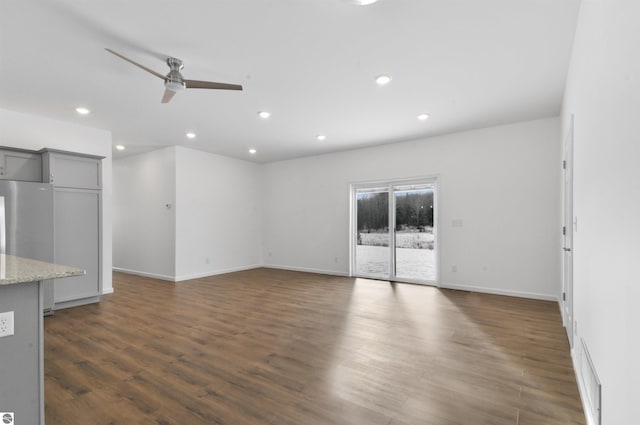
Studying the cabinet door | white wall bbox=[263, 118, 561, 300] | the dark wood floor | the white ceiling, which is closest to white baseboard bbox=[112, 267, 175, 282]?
the dark wood floor

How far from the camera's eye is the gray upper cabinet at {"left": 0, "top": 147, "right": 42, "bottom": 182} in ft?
12.9

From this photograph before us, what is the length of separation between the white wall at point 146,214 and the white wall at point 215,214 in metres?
0.21

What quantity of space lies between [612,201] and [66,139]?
6424 mm

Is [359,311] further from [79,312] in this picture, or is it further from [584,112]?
[79,312]

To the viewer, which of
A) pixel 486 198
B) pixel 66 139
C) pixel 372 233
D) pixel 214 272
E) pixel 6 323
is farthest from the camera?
pixel 214 272

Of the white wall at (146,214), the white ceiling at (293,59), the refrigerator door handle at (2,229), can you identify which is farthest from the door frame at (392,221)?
the refrigerator door handle at (2,229)

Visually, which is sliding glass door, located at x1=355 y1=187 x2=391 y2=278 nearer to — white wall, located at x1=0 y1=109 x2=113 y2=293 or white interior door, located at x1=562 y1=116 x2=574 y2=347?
white interior door, located at x1=562 y1=116 x2=574 y2=347

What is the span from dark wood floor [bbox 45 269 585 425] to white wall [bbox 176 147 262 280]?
204cm

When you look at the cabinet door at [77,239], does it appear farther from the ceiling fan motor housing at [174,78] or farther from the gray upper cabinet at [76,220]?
the ceiling fan motor housing at [174,78]

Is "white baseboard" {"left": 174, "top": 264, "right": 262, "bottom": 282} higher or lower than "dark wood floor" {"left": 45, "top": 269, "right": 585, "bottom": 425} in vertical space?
lower

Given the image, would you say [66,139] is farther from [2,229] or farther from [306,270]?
[306,270]

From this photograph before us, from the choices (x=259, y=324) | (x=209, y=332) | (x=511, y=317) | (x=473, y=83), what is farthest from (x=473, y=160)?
(x=209, y=332)

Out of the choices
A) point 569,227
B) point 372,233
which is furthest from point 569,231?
point 372,233

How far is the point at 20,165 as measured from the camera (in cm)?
409
